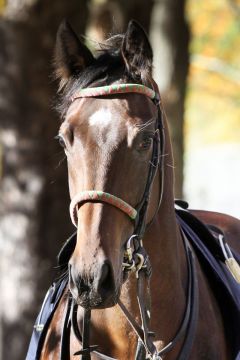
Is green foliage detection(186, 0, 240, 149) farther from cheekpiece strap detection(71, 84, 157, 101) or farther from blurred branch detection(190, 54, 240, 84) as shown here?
cheekpiece strap detection(71, 84, 157, 101)

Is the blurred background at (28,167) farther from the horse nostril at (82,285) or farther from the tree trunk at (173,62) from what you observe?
the horse nostril at (82,285)

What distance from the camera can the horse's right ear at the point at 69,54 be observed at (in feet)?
13.7

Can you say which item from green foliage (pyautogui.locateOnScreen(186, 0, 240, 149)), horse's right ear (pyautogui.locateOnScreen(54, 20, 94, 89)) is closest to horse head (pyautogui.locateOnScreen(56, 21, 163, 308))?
horse's right ear (pyautogui.locateOnScreen(54, 20, 94, 89))

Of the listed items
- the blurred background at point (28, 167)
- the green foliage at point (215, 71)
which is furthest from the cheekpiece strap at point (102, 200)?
the green foliage at point (215, 71)

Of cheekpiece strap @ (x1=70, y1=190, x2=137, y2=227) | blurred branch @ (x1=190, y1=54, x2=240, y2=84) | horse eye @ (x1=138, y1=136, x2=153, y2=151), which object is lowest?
cheekpiece strap @ (x1=70, y1=190, x2=137, y2=227)

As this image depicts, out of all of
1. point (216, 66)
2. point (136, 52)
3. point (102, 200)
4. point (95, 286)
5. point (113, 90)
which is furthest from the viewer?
point (216, 66)

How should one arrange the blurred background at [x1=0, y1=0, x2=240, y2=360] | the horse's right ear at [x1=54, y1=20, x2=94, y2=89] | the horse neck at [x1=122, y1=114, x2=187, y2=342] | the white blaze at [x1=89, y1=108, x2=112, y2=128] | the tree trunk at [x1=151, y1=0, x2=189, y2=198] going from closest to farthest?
the white blaze at [x1=89, y1=108, x2=112, y2=128], the horse neck at [x1=122, y1=114, x2=187, y2=342], the horse's right ear at [x1=54, y1=20, x2=94, y2=89], the blurred background at [x1=0, y1=0, x2=240, y2=360], the tree trunk at [x1=151, y1=0, x2=189, y2=198]

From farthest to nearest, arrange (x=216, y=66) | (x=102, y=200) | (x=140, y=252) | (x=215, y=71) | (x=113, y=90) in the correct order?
(x=216, y=66) < (x=215, y=71) < (x=113, y=90) < (x=140, y=252) < (x=102, y=200)

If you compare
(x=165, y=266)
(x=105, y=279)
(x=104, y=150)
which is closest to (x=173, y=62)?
(x=165, y=266)

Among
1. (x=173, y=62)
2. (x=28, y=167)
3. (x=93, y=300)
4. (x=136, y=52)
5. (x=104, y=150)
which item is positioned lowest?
(x=93, y=300)

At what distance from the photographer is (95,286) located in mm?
3467

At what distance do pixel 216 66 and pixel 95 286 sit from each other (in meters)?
17.3

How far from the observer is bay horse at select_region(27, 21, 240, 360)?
358cm

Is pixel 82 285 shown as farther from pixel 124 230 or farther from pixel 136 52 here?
pixel 136 52
